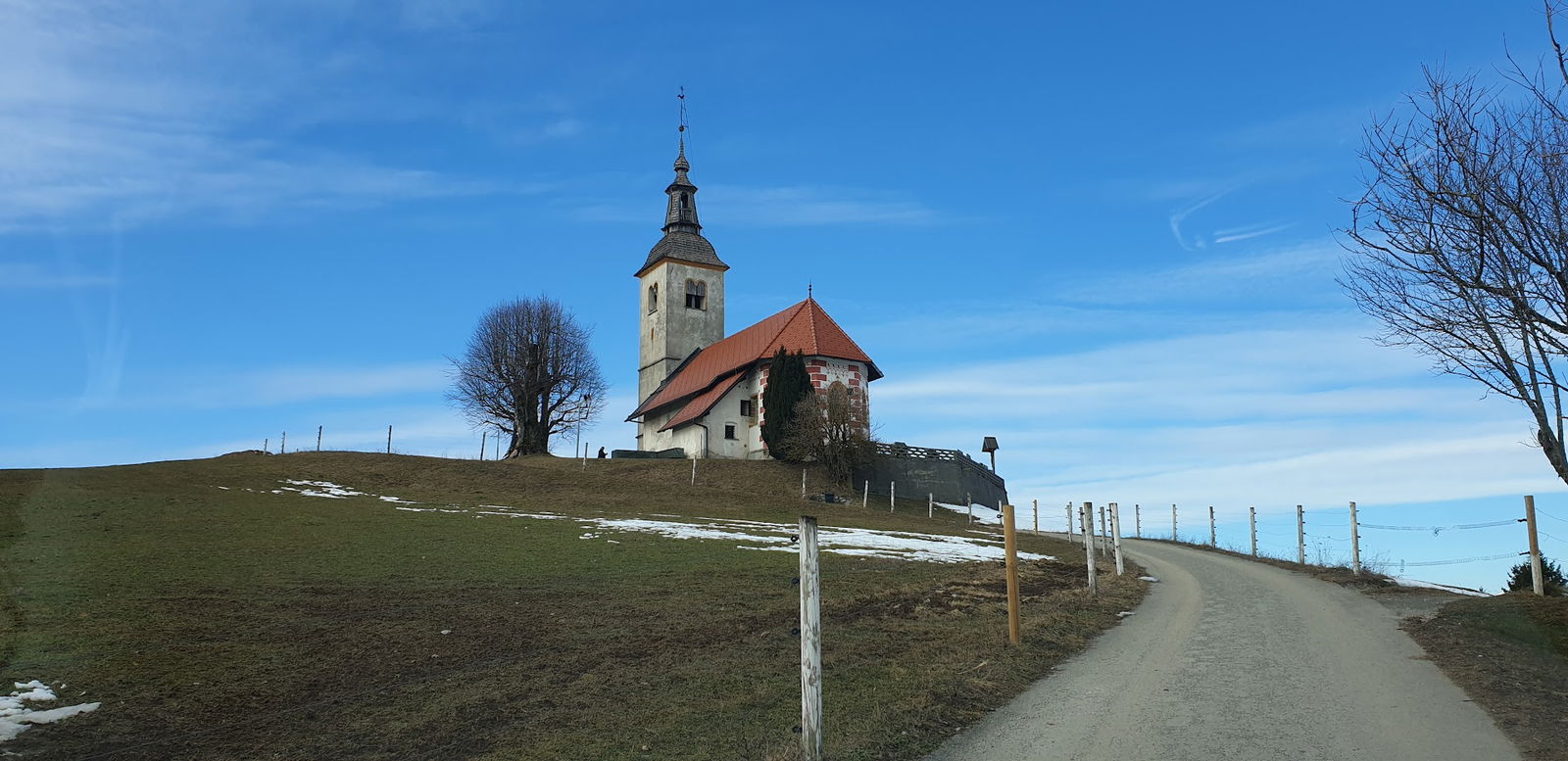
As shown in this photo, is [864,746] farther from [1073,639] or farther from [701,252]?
[701,252]

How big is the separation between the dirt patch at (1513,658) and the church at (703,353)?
128ft

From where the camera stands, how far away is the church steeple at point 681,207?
70625 millimetres

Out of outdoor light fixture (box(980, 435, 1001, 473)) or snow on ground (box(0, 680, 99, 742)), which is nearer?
snow on ground (box(0, 680, 99, 742))

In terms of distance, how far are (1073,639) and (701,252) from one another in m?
58.9

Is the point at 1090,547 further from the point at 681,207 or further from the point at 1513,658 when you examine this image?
the point at 681,207

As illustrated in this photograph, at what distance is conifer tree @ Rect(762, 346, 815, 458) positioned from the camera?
49906 mm

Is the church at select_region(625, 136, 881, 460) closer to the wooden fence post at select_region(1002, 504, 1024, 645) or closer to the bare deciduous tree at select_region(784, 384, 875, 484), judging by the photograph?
the bare deciduous tree at select_region(784, 384, 875, 484)

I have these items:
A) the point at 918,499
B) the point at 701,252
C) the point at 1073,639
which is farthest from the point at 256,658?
the point at 701,252

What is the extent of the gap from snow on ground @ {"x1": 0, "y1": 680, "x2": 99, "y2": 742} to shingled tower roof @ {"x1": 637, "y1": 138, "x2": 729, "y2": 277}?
5953 centimetres

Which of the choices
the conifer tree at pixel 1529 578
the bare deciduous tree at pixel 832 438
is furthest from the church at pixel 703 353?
the conifer tree at pixel 1529 578

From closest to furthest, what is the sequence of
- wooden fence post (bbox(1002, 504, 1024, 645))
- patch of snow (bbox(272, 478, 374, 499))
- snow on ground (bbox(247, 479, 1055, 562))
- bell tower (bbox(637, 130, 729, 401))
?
wooden fence post (bbox(1002, 504, 1024, 645)), snow on ground (bbox(247, 479, 1055, 562)), patch of snow (bbox(272, 478, 374, 499)), bell tower (bbox(637, 130, 729, 401))

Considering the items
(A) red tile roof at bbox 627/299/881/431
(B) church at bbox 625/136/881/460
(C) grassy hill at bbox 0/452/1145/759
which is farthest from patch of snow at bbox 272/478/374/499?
(A) red tile roof at bbox 627/299/881/431

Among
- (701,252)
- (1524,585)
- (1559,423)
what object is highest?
(701,252)

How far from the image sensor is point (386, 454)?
45.6 meters
